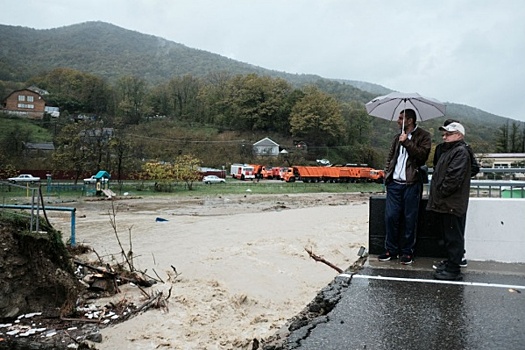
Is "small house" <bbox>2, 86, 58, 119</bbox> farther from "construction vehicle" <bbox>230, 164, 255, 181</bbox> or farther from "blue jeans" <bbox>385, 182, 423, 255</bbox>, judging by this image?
"blue jeans" <bbox>385, 182, 423, 255</bbox>

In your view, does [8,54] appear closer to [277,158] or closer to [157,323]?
[277,158]

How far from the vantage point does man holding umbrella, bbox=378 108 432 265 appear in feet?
18.8

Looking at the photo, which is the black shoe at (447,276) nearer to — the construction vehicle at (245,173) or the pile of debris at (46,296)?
the pile of debris at (46,296)

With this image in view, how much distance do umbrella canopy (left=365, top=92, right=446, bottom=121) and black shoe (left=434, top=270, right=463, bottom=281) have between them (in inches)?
87.8

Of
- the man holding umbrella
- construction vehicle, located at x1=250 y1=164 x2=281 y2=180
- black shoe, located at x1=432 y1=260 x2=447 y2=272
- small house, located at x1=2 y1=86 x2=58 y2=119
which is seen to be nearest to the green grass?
construction vehicle, located at x1=250 y1=164 x2=281 y2=180

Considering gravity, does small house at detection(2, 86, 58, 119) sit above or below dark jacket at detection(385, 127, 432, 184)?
above

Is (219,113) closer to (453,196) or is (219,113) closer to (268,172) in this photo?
(268,172)

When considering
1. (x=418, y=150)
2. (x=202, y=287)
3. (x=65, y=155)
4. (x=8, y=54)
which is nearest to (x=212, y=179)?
(x=65, y=155)

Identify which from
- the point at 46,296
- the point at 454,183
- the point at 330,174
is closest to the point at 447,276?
the point at 454,183

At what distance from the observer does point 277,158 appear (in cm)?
8456

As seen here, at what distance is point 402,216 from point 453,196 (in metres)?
0.78

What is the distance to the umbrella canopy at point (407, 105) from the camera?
6.25 metres

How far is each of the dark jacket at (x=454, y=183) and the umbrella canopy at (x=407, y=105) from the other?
1005 millimetres

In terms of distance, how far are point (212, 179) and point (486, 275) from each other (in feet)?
170
